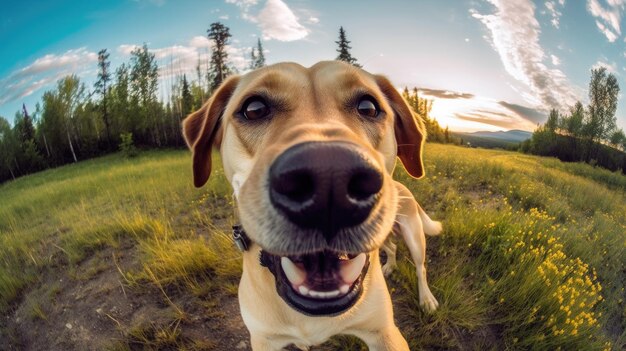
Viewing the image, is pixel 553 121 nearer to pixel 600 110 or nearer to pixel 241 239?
pixel 600 110

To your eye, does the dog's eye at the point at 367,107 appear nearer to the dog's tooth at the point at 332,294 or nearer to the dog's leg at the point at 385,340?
the dog's tooth at the point at 332,294

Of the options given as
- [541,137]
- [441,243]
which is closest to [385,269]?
[441,243]

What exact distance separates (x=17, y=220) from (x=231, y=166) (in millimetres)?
9022

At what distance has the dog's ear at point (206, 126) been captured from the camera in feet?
8.60

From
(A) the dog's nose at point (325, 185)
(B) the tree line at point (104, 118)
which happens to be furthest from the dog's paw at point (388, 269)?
(B) the tree line at point (104, 118)

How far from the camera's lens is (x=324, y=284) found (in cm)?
165

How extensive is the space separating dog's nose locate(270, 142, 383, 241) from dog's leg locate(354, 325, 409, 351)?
5.13 feet

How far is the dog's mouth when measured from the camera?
1624mm

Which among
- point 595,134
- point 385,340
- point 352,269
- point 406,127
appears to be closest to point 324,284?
point 352,269

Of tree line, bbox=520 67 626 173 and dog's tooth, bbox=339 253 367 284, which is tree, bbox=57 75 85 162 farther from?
tree line, bbox=520 67 626 173

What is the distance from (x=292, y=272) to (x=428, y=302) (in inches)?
78.7

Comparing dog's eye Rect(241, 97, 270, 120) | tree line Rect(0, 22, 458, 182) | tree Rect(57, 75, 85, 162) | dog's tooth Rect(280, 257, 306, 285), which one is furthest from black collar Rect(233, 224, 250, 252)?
tree Rect(57, 75, 85, 162)

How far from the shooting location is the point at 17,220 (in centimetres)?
813

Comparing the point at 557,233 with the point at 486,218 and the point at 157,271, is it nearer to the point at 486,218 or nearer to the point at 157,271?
the point at 486,218
